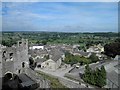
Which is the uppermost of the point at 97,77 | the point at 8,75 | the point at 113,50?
the point at 113,50

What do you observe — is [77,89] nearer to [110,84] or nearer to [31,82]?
[110,84]

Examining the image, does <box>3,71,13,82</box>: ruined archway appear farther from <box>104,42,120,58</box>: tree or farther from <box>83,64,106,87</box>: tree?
<box>104,42,120,58</box>: tree

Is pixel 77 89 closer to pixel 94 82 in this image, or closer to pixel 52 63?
pixel 94 82

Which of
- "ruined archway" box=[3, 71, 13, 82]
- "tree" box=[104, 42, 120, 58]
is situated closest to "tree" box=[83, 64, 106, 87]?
"ruined archway" box=[3, 71, 13, 82]

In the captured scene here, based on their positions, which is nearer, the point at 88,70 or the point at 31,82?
the point at 31,82

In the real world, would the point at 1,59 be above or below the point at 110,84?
above

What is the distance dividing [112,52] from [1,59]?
2124 cm

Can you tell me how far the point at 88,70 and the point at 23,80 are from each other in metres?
4.85

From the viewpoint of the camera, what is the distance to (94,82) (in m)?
15.0

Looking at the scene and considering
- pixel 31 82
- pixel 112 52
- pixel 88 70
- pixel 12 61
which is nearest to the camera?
pixel 31 82

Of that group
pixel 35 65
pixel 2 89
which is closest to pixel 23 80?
pixel 2 89

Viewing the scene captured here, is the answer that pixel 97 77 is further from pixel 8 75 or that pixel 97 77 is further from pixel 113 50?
Result: pixel 113 50

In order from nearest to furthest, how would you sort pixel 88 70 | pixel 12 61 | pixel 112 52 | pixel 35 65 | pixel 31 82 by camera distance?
pixel 31 82
pixel 88 70
pixel 12 61
pixel 35 65
pixel 112 52

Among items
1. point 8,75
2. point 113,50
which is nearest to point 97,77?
point 8,75
